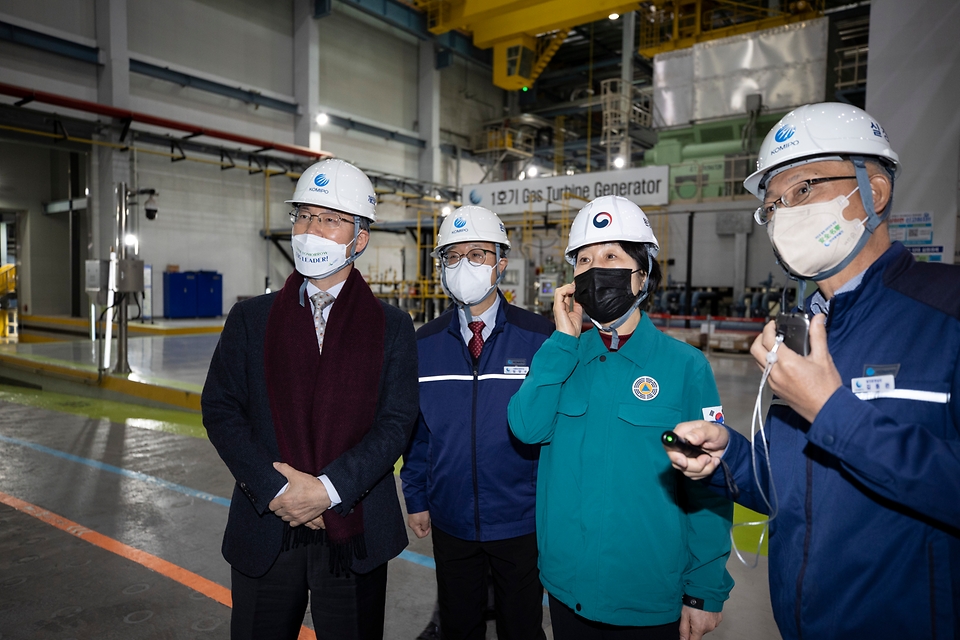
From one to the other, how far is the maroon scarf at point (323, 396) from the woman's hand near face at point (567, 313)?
0.65 metres

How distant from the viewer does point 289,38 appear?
19781 millimetres

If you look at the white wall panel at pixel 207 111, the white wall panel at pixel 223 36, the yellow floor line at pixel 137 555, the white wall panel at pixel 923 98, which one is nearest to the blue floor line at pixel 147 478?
the yellow floor line at pixel 137 555

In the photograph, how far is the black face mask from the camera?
183 centimetres

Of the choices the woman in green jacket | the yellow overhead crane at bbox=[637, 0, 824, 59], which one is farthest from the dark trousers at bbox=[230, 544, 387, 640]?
the yellow overhead crane at bbox=[637, 0, 824, 59]

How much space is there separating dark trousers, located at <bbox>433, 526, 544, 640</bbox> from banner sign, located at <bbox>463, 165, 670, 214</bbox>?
8.01 meters

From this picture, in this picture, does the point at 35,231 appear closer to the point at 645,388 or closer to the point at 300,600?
the point at 300,600

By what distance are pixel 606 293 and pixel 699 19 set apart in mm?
17974

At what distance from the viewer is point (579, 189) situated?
10.4 m

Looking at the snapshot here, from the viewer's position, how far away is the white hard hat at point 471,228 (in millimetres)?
2713

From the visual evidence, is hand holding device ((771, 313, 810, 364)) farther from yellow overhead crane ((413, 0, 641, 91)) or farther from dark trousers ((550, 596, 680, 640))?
yellow overhead crane ((413, 0, 641, 91))

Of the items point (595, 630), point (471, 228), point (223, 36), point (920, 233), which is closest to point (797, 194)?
point (595, 630)

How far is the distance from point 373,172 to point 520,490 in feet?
69.7

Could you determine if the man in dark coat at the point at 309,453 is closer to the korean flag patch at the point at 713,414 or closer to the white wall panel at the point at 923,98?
the korean flag patch at the point at 713,414

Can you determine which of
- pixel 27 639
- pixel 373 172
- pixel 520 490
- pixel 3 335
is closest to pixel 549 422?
pixel 520 490
